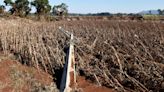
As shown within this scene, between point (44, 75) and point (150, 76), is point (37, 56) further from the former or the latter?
point (150, 76)

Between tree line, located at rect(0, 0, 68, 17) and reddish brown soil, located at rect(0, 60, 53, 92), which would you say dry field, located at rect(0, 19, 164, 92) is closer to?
reddish brown soil, located at rect(0, 60, 53, 92)

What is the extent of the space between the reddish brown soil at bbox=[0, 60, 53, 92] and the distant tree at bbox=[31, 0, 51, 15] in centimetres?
3494

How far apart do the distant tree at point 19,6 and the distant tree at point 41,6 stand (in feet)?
3.32

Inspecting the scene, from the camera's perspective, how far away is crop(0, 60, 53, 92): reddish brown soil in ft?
34.2

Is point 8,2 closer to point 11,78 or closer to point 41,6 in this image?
point 41,6

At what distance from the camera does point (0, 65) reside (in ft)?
42.9

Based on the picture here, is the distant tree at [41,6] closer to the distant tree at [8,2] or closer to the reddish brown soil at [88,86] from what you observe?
the distant tree at [8,2]

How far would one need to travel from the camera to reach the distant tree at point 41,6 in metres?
47.8

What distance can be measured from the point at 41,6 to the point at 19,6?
273 centimetres

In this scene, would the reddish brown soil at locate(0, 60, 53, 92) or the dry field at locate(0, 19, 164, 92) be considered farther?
the reddish brown soil at locate(0, 60, 53, 92)

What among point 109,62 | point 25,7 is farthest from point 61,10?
point 109,62

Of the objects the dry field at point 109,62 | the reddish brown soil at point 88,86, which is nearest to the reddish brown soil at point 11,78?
the dry field at point 109,62

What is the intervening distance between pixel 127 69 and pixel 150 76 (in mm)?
1520

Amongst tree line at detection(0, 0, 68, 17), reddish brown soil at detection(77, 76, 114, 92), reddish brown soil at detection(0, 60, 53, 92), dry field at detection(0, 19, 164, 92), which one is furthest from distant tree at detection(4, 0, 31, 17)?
reddish brown soil at detection(77, 76, 114, 92)
